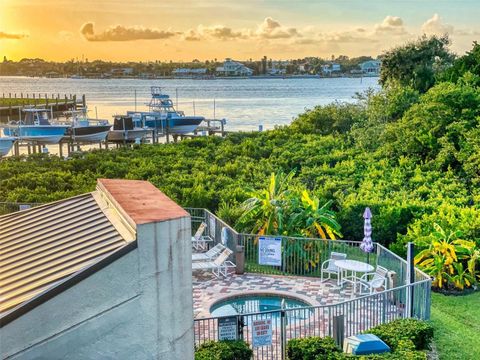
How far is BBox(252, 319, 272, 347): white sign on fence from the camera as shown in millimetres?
11213

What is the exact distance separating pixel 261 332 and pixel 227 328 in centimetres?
67

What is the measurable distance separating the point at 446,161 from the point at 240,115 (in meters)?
82.8

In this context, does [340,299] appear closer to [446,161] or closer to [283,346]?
[283,346]

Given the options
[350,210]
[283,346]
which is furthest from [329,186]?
[283,346]

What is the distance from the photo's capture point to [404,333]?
11.5 meters

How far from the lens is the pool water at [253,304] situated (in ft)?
51.0

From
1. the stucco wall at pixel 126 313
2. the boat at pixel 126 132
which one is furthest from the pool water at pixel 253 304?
the boat at pixel 126 132

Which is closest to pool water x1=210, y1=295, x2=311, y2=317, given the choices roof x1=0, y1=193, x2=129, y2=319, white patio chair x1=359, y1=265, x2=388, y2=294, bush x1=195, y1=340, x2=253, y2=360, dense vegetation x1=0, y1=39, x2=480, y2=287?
white patio chair x1=359, y1=265, x2=388, y2=294

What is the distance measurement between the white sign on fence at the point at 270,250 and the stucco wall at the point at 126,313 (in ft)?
30.3

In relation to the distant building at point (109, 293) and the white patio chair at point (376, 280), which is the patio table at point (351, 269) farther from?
the distant building at point (109, 293)

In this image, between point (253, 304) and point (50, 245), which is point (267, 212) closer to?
point (253, 304)

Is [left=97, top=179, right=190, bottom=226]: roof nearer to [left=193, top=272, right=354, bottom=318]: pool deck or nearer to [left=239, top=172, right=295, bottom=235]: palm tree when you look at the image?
[left=193, top=272, right=354, bottom=318]: pool deck

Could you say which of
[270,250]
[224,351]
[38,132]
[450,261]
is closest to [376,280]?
Result: [450,261]

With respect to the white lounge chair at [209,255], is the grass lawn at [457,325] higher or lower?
lower
